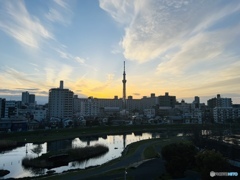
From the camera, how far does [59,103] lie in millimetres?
138375

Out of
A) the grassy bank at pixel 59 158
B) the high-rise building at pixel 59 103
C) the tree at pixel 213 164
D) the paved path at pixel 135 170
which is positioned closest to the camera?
the tree at pixel 213 164

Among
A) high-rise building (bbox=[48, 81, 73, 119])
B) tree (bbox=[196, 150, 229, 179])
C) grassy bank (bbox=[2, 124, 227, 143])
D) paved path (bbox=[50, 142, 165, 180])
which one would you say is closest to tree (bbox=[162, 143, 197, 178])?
paved path (bbox=[50, 142, 165, 180])

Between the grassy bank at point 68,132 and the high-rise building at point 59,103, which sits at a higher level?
the high-rise building at point 59,103

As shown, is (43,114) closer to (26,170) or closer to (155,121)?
(155,121)

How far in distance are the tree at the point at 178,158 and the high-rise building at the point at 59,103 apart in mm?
114635

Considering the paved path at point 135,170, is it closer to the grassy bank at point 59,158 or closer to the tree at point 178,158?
the tree at point 178,158

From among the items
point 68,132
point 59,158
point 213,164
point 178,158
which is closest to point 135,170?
point 178,158

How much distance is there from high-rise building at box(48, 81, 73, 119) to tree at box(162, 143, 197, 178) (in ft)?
376

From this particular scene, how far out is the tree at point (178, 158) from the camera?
27.6m

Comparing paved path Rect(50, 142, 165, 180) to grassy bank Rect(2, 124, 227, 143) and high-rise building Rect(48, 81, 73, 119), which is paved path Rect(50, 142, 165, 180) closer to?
grassy bank Rect(2, 124, 227, 143)

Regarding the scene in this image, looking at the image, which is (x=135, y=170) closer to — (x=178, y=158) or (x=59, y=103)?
(x=178, y=158)

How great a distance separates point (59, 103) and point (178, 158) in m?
117

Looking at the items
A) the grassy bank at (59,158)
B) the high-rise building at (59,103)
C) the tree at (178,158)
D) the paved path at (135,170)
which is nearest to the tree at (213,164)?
the tree at (178,158)

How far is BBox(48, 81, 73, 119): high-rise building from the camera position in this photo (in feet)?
451
